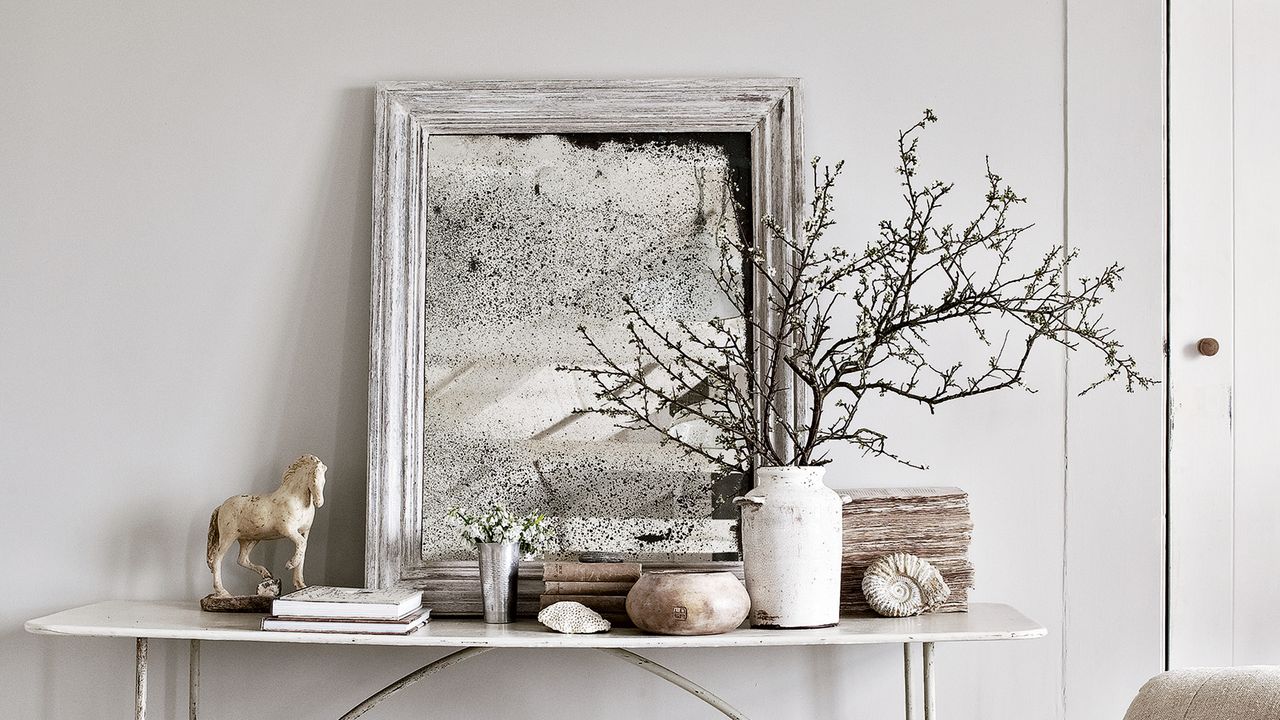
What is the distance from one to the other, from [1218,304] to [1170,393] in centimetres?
19

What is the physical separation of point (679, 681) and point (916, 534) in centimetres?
48

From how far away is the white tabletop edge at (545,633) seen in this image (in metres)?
1.57

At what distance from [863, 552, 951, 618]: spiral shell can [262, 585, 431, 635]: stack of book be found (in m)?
0.75

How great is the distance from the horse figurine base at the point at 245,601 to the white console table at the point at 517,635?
0.02 metres

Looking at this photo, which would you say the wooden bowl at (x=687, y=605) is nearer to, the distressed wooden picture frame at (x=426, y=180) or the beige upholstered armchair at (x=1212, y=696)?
the distressed wooden picture frame at (x=426, y=180)

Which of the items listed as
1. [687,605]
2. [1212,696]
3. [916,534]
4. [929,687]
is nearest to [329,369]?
[687,605]

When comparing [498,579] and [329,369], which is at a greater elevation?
[329,369]

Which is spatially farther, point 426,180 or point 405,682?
point 426,180

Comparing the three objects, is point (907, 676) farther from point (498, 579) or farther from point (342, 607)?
point (342, 607)

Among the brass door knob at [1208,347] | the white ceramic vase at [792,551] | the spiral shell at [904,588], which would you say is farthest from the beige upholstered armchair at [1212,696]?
the brass door knob at [1208,347]

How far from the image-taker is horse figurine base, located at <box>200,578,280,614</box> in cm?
178

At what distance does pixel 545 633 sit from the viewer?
1.64 meters

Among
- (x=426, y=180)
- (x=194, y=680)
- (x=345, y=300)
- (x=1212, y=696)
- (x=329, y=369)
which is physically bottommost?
(x=194, y=680)

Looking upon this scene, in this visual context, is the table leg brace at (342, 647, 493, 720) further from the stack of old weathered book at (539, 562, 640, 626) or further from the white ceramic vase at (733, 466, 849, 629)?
the white ceramic vase at (733, 466, 849, 629)
